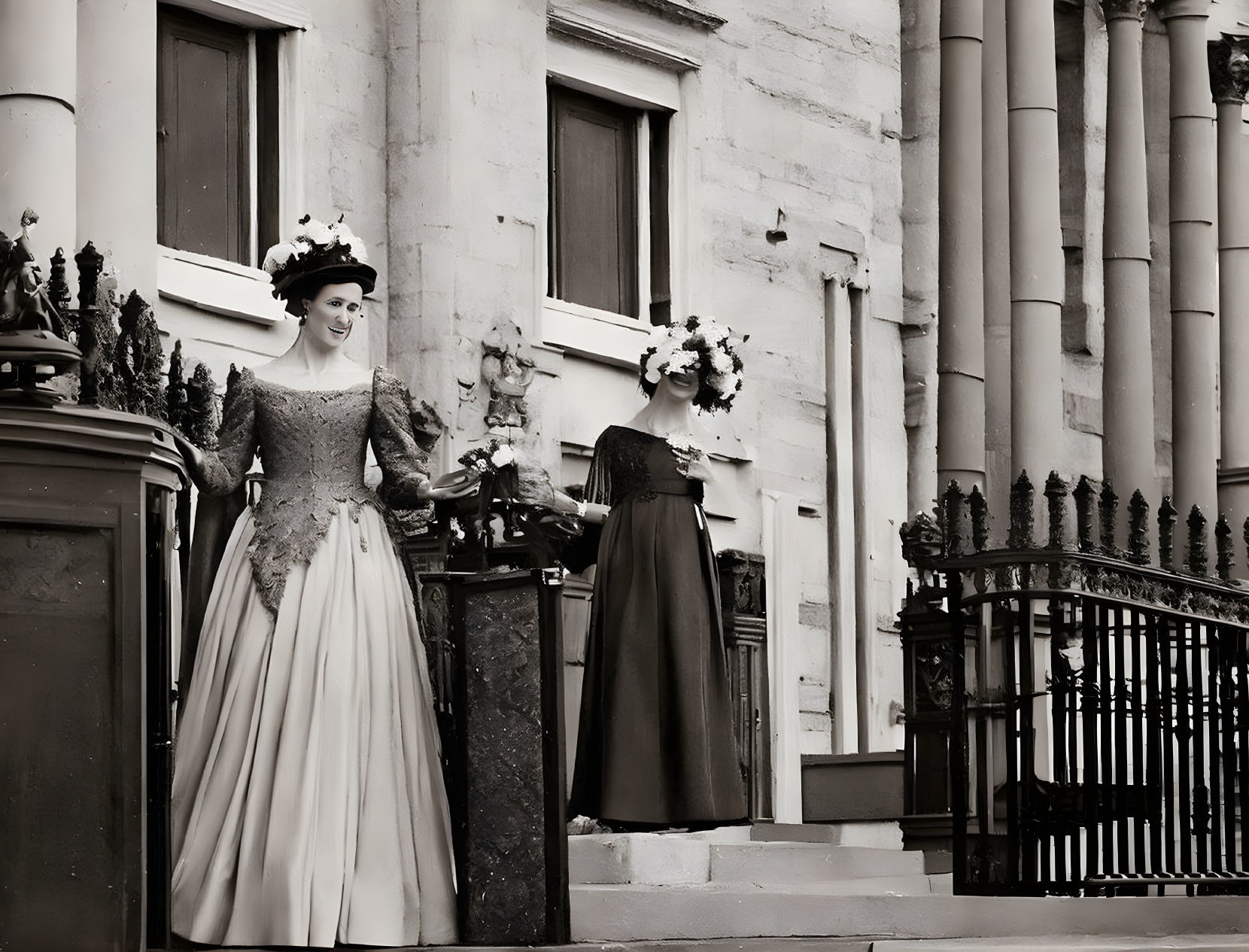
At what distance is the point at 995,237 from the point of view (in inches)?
604

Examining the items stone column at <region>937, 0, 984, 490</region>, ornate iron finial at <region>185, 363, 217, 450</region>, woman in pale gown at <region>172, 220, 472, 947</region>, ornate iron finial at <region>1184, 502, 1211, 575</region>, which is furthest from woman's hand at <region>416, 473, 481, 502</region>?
stone column at <region>937, 0, 984, 490</region>

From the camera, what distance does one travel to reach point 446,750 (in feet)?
25.5

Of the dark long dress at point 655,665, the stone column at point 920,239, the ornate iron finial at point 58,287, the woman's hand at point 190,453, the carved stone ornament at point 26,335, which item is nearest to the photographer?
the carved stone ornament at point 26,335

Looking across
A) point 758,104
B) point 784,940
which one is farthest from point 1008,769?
point 758,104

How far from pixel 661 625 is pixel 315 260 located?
2495mm

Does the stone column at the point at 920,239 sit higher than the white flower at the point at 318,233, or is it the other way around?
the stone column at the point at 920,239

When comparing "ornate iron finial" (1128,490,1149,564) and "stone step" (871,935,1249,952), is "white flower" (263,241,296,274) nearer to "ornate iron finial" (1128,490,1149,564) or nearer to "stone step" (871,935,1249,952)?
"stone step" (871,935,1249,952)

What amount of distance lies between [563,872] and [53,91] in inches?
135

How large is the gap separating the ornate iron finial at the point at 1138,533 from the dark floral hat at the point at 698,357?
164 cm

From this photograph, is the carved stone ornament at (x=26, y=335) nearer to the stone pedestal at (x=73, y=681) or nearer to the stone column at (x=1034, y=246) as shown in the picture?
the stone pedestal at (x=73, y=681)

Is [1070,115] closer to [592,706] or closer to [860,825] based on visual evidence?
[860,825]

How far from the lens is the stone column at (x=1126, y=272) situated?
51.2 ft

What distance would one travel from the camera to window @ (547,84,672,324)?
12.3 meters

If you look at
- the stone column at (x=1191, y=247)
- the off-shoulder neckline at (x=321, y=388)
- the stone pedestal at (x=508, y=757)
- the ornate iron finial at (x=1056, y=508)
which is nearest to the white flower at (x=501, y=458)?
the stone pedestal at (x=508, y=757)
